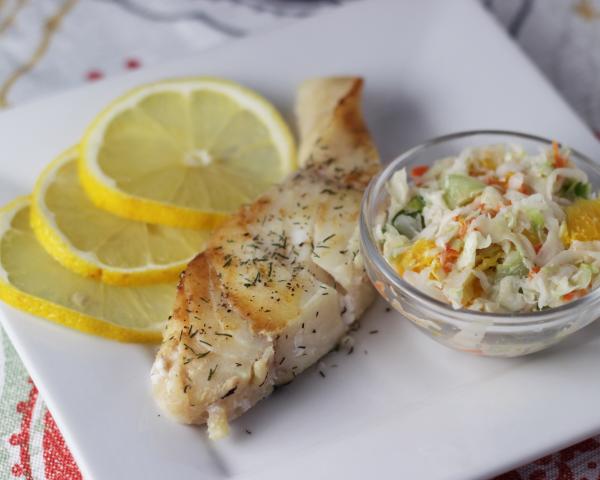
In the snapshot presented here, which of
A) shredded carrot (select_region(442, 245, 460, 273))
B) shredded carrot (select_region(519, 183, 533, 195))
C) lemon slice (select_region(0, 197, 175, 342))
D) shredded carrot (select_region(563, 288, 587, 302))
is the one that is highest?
shredded carrot (select_region(519, 183, 533, 195))

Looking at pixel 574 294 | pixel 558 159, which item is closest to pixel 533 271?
pixel 574 294

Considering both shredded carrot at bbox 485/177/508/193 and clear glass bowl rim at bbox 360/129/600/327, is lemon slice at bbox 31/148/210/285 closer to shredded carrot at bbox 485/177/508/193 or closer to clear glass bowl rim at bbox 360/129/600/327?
clear glass bowl rim at bbox 360/129/600/327

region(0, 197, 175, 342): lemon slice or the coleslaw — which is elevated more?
the coleslaw

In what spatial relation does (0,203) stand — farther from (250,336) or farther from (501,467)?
(501,467)

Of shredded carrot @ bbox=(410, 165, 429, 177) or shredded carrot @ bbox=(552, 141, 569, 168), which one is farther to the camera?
shredded carrot @ bbox=(410, 165, 429, 177)

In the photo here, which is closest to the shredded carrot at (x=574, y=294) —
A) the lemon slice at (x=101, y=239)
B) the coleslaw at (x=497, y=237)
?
the coleslaw at (x=497, y=237)

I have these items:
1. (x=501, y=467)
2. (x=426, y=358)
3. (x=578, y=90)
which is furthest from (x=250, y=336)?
(x=578, y=90)

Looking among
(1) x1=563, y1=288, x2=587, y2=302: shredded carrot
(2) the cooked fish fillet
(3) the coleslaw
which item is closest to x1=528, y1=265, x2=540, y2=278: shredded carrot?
(3) the coleslaw

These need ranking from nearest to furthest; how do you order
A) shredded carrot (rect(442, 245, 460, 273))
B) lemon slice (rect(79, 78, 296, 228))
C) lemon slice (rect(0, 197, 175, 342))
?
shredded carrot (rect(442, 245, 460, 273)) → lemon slice (rect(0, 197, 175, 342)) → lemon slice (rect(79, 78, 296, 228))
